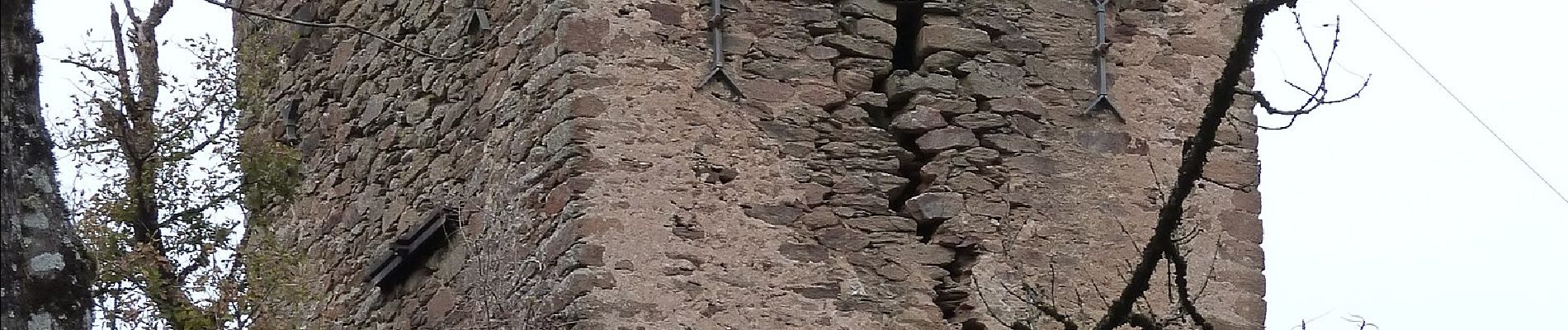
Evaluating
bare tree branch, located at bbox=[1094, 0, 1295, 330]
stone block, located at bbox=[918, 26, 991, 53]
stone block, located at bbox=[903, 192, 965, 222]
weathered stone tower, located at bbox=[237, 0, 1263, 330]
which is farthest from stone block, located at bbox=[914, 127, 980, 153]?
bare tree branch, located at bbox=[1094, 0, 1295, 330]

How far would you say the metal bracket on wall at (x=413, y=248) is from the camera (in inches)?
360

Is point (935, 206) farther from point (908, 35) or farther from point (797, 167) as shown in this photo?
point (908, 35)

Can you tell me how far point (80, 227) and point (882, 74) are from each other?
2628 mm

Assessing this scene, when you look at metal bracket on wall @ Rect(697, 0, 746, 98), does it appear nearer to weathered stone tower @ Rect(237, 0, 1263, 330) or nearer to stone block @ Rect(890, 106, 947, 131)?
weathered stone tower @ Rect(237, 0, 1263, 330)

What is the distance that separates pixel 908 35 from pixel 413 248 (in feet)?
5.87

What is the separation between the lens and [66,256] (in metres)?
7.01

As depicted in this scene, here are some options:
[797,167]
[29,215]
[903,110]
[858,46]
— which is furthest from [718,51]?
[29,215]

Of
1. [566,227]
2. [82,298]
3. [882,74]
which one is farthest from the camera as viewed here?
[882,74]

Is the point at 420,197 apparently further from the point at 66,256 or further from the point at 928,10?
the point at 66,256

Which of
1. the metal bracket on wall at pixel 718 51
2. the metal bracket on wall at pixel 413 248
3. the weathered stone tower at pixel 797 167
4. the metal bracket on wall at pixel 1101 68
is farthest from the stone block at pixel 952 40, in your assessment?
the metal bracket on wall at pixel 413 248

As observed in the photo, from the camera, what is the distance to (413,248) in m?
9.29

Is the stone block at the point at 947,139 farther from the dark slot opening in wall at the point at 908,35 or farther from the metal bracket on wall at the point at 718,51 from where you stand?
the metal bracket on wall at the point at 718,51

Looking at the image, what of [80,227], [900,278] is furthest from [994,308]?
[80,227]

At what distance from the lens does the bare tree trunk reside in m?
6.89
